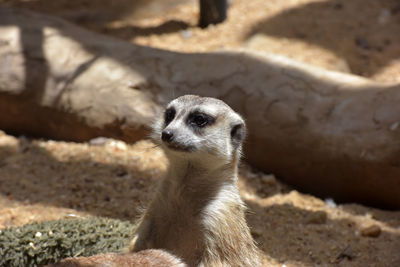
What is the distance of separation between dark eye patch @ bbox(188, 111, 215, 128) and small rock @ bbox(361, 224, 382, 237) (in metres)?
1.51

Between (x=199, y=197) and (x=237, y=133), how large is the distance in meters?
0.41

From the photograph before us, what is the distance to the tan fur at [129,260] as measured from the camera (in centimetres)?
214

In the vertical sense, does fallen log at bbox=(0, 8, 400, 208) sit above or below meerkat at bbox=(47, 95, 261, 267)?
below

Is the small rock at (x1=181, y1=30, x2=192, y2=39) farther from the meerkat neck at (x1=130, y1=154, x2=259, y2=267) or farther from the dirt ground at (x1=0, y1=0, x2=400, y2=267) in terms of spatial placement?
the meerkat neck at (x1=130, y1=154, x2=259, y2=267)

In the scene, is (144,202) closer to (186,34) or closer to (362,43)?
(186,34)

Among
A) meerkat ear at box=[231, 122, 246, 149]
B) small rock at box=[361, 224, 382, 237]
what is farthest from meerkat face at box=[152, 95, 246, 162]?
small rock at box=[361, 224, 382, 237]

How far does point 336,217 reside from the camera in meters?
3.84

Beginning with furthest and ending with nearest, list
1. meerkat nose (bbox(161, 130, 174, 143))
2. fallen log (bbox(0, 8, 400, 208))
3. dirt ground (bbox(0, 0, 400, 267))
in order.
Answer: fallen log (bbox(0, 8, 400, 208))
dirt ground (bbox(0, 0, 400, 267))
meerkat nose (bbox(161, 130, 174, 143))

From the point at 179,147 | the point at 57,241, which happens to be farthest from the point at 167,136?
the point at 57,241

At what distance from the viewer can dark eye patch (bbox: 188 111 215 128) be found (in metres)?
2.71

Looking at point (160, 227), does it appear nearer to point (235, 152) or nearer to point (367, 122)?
point (235, 152)

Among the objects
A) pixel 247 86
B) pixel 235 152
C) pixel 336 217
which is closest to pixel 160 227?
pixel 235 152

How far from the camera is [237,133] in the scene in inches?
112

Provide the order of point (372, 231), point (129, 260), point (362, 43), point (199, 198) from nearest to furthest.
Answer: point (129, 260)
point (199, 198)
point (372, 231)
point (362, 43)
